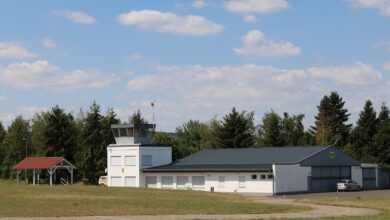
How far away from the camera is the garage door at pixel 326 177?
77938 millimetres

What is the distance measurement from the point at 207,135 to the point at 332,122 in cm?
2319

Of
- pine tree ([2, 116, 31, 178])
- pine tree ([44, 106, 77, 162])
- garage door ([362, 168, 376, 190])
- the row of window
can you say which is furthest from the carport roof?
pine tree ([2, 116, 31, 178])

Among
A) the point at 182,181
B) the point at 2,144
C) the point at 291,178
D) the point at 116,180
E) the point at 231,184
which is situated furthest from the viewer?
the point at 2,144

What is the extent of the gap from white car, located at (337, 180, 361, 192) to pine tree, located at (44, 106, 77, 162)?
43104 millimetres

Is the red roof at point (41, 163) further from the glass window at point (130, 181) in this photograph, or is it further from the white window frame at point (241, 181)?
the white window frame at point (241, 181)

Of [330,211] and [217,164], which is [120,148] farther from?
[330,211]

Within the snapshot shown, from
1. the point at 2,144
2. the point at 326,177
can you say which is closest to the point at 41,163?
the point at 326,177

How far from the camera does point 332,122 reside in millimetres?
120500

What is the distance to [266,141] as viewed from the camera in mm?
Answer: 112625

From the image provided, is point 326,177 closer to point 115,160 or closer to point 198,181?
point 198,181

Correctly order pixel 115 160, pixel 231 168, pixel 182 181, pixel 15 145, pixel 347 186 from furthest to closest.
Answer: pixel 15 145, pixel 115 160, pixel 182 181, pixel 347 186, pixel 231 168

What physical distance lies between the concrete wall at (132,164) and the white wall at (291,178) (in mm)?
19449

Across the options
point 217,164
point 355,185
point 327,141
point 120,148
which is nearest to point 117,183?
point 120,148

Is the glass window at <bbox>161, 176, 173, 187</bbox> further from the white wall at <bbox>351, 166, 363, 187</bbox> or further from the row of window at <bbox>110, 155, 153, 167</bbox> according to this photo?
the white wall at <bbox>351, 166, 363, 187</bbox>
